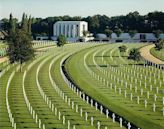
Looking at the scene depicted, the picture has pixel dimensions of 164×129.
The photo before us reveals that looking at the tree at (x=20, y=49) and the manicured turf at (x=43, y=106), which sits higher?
the tree at (x=20, y=49)

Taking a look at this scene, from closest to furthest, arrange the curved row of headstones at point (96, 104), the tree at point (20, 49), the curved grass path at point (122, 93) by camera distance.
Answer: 1. the curved row of headstones at point (96, 104)
2. the curved grass path at point (122, 93)
3. the tree at point (20, 49)

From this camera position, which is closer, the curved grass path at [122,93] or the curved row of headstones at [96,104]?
the curved row of headstones at [96,104]

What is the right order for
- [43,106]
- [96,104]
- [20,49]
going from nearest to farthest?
[96,104] → [43,106] → [20,49]

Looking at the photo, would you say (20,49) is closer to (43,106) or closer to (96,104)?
(43,106)

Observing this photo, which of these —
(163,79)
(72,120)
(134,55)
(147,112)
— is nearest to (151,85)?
(163,79)

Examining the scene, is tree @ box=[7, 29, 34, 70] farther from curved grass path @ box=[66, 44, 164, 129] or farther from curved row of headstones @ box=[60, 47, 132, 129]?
curved row of headstones @ box=[60, 47, 132, 129]

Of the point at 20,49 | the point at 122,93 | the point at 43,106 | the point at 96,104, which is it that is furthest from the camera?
the point at 20,49

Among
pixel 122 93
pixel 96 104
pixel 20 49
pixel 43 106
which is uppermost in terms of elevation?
pixel 20 49

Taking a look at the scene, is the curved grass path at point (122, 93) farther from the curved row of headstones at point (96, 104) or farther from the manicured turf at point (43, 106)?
the manicured turf at point (43, 106)

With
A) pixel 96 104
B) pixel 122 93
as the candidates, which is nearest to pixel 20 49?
pixel 122 93

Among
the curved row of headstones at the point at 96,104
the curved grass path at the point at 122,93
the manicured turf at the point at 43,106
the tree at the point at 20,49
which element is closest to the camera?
the manicured turf at the point at 43,106

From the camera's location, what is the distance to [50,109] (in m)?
38.4

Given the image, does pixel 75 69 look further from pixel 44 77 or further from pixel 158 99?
pixel 158 99

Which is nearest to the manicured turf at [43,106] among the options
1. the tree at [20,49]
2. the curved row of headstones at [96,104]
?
the curved row of headstones at [96,104]
